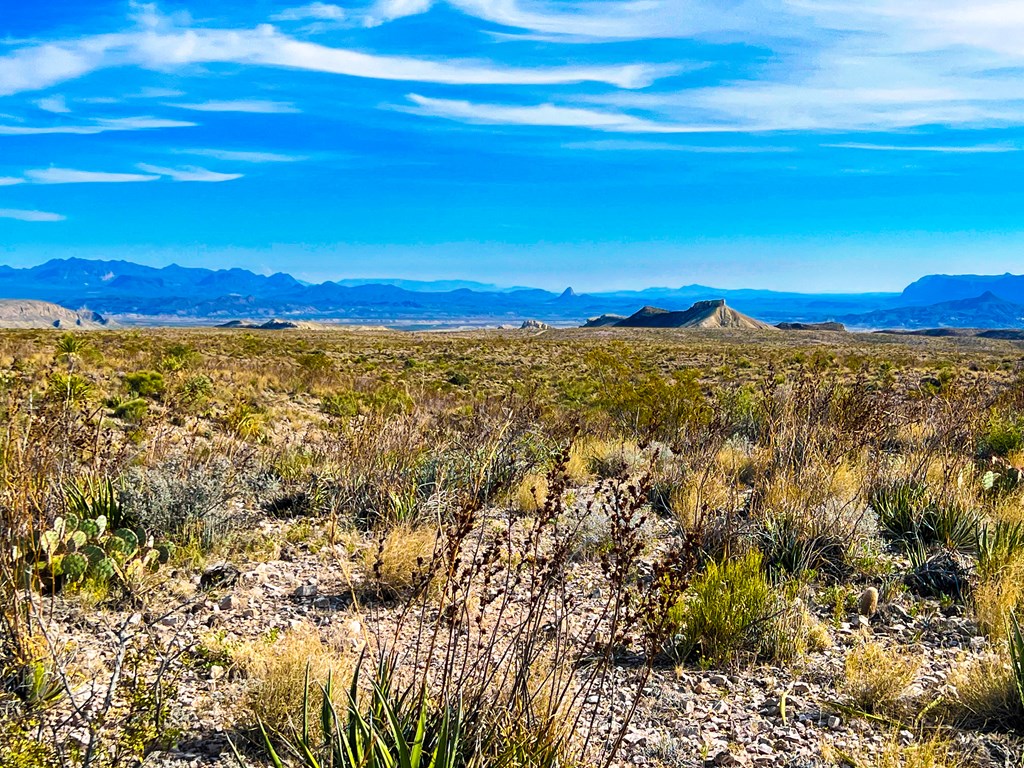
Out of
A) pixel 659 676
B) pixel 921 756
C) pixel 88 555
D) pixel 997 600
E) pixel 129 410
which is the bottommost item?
pixel 659 676

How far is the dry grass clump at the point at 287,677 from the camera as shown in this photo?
3.00m

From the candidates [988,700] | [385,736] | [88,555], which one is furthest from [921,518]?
[88,555]

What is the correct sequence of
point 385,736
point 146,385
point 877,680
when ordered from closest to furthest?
point 385,736 → point 877,680 → point 146,385

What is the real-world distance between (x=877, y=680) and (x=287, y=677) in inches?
111

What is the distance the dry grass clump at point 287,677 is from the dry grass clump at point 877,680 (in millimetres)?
2515

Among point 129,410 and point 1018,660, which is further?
point 129,410

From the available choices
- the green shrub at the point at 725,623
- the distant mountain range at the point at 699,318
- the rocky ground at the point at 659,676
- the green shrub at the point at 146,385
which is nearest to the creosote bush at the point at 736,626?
the green shrub at the point at 725,623

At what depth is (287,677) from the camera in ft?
10.1

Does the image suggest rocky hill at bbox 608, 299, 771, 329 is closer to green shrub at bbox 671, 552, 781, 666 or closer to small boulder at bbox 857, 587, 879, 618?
small boulder at bbox 857, 587, 879, 618

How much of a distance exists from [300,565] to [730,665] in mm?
3031

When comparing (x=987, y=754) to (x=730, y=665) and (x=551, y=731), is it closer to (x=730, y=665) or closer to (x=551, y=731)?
(x=730, y=665)

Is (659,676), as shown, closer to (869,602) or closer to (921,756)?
(921,756)

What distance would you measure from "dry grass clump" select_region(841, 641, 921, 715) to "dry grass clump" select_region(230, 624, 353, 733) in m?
2.52

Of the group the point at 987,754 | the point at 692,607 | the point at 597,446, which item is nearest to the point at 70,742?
the point at 692,607
